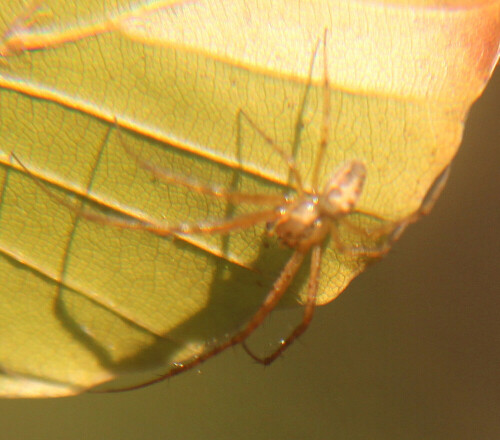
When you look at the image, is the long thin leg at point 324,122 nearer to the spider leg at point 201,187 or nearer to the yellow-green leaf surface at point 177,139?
the yellow-green leaf surface at point 177,139

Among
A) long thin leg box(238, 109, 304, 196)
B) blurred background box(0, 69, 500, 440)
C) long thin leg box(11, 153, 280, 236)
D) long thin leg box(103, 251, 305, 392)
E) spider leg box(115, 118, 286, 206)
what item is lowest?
blurred background box(0, 69, 500, 440)

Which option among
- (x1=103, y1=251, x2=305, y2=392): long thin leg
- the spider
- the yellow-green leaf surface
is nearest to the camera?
the yellow-green leaf surface

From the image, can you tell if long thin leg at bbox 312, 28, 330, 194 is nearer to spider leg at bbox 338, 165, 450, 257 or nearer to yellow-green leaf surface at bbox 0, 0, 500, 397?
yellow-green leaf surface at bbox 0, 0, 500, 397

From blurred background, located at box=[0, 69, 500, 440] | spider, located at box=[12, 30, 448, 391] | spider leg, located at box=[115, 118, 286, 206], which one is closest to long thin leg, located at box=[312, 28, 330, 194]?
spider, located at box=[12, 30, 448, 391]

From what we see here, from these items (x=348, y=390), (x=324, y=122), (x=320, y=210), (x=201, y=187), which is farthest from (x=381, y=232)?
(x=348, y=390)

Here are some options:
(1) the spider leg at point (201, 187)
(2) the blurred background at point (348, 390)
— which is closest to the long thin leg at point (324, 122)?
(1) the spider leg at point (201, 187)

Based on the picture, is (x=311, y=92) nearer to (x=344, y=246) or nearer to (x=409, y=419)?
(x=344, y=246)

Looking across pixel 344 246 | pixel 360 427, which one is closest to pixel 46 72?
pixel 344 246
